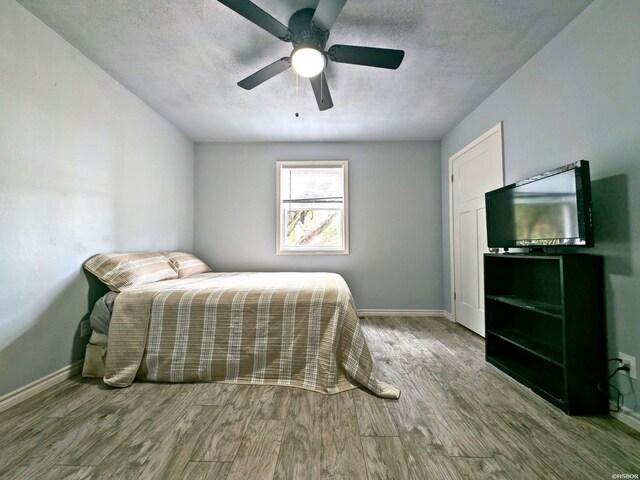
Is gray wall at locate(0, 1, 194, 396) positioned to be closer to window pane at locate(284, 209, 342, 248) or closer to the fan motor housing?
the fan motor housing

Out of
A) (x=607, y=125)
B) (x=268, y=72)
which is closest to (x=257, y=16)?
(x=268, y=72)

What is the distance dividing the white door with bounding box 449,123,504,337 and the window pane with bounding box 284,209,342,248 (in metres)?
1.48

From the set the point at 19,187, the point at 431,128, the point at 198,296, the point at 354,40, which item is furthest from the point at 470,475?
the point at 431,128

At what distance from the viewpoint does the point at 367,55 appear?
172 cm

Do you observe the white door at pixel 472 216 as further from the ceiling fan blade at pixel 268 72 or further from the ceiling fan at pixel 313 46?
the ceiling fan blade at pixel 268 72

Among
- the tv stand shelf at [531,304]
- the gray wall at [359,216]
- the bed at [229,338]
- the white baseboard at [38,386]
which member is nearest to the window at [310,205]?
the gray wall at [359,216]

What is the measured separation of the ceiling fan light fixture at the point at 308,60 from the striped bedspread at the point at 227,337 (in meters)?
1.49

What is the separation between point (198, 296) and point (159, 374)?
562 millimetres

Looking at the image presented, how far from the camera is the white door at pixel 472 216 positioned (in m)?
2.60

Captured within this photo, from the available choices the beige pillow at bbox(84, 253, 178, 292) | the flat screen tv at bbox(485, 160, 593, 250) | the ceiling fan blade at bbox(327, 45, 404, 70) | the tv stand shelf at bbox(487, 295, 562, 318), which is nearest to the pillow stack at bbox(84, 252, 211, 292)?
the beige pillow at bbox(84, 253, 178, 292)

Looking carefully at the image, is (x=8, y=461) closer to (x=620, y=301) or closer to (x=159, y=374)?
(x=159, y=374)

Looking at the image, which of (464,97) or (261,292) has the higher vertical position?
(464,97)

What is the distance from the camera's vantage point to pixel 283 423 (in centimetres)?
140

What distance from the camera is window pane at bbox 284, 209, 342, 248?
375cm
